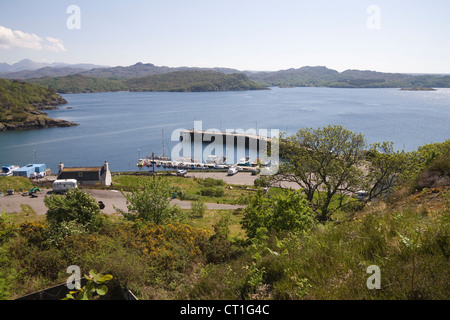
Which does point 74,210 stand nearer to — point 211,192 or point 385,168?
point 385,168

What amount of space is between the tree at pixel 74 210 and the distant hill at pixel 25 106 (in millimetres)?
113726

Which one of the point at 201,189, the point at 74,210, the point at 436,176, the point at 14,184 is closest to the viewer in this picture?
the point at 436,176

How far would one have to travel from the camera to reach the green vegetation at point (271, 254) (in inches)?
188

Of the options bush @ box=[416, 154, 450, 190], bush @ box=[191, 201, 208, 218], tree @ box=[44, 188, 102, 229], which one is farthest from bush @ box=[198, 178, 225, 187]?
bush @ box=[416, 154, 450, 190]

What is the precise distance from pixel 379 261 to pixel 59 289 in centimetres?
828

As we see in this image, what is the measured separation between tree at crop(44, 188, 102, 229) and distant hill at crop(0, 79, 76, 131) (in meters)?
114

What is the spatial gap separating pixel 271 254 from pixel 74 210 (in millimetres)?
11673

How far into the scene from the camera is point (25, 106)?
13962 centimetres

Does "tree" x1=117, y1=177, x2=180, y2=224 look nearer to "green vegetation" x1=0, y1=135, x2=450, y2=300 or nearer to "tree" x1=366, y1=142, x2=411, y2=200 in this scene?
"green vegetation" x1=0, y1=135, x2=450, y2=300

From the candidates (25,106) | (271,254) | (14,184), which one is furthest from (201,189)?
(25,106)

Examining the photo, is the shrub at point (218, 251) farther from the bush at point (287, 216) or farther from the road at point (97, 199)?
the road at point (97, 199)

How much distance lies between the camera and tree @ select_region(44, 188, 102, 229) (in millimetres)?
14461

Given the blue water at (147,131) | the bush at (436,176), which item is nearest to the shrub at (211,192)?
the bush at (436,176)
